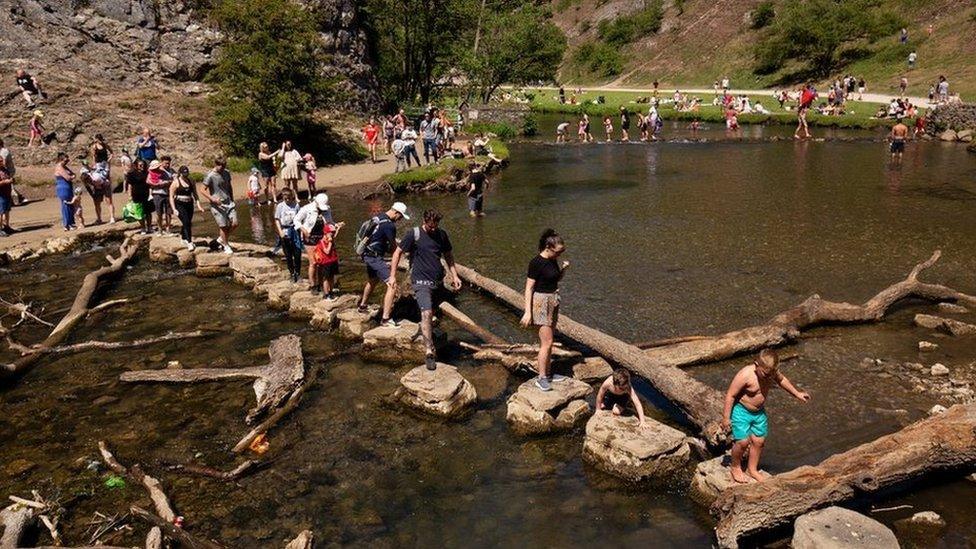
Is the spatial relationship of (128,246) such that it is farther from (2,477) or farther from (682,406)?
(682,406)

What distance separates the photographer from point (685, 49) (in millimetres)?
83250

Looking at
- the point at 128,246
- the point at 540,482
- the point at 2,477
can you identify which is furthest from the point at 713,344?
the point at 128,246

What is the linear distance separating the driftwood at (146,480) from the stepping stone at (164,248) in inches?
394

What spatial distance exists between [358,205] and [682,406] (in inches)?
718

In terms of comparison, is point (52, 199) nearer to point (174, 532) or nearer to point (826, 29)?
point (174, 532)

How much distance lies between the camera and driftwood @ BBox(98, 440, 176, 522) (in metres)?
7.38

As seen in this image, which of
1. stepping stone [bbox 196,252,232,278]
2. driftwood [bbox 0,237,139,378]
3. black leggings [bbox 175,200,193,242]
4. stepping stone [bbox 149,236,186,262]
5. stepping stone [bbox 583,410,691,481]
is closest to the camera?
stepping stone [bbox 583,410,691,481]

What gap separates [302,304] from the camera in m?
13.5

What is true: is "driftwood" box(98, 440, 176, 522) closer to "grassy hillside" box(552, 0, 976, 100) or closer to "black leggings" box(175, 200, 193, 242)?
"black leggings" box(175, 200, 193, 242)

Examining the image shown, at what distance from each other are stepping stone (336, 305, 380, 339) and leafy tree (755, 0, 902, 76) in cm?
6212

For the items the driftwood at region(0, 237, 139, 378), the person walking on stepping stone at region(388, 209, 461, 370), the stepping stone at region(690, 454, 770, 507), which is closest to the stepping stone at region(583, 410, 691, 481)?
the stepping stone at region(690, 454, 770, 507)

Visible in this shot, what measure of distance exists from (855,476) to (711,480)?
1.47 m

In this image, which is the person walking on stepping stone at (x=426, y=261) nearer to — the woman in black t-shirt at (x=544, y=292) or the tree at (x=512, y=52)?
the woman in black t-shirt at (x=544, y=292)

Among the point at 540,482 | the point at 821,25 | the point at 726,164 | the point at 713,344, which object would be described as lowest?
the point at 540,482
